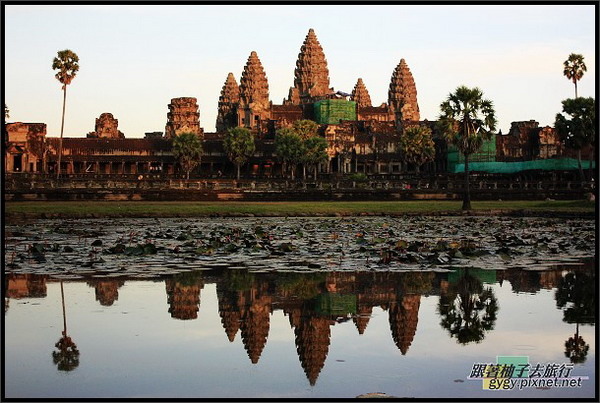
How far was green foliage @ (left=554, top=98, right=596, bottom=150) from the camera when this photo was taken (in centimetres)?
7412

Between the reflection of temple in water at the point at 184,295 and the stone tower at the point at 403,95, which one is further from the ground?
the stone tower at the point at 403,95

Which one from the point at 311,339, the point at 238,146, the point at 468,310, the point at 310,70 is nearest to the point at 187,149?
the point at 238,146

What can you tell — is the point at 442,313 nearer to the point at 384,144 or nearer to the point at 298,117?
the point at 384,144

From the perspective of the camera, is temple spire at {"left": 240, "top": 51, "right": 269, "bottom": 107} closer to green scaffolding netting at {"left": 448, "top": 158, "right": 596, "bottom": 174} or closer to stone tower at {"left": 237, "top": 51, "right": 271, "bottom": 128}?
stone tower at {"left": 237, "top": 51, "right": 271, "bottom": 128}

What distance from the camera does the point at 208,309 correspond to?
14.0 m

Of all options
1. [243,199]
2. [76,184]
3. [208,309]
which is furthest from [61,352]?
[76,184]

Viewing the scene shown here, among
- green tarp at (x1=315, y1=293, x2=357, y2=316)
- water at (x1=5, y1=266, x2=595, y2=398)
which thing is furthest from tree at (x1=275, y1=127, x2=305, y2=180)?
green tarp at (x1=315, y1=293, x2=357, y2=316)

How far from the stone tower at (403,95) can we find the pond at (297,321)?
137 metres

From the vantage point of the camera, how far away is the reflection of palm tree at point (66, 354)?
1028 centimetres

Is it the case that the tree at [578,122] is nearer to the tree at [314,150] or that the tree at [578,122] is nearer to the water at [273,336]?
the tree at [314,150]

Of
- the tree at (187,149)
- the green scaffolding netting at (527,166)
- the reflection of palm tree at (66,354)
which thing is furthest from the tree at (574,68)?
the reflection of palm tree at (66,354)

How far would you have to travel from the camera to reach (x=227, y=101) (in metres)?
176

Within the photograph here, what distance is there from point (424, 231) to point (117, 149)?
9209 centimetres

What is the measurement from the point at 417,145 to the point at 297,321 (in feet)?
319
